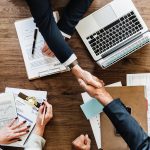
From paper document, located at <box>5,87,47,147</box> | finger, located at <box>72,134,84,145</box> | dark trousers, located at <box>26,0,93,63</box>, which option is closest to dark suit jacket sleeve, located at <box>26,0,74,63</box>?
dark trousers, located at <box>26,0,93,63</box>

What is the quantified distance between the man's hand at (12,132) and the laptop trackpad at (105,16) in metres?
0.54

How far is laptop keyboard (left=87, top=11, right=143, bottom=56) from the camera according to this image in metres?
1.51

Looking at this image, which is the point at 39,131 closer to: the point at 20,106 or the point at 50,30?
the point at 20,106

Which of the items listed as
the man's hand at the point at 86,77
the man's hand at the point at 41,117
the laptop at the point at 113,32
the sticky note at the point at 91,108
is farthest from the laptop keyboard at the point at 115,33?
the man's hand at the point at 41,117

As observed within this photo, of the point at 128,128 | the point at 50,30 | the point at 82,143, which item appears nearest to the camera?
the point at 128,128

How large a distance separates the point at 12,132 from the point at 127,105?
1.63 ft

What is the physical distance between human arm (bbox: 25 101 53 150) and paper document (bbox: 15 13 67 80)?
0.45 feet

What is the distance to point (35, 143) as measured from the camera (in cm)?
153

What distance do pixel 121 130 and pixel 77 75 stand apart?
301mm

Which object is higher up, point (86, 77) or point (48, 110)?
point (86, 77)

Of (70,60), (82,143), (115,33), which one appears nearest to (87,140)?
(82,143)

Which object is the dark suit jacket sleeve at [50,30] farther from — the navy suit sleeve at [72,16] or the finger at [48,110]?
the finger at [48,110]

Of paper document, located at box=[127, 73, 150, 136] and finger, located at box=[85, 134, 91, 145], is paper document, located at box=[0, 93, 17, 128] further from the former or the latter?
paper document, located at box=[127, 73, 150, 136]

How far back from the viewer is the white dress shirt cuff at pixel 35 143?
60.1 inches
